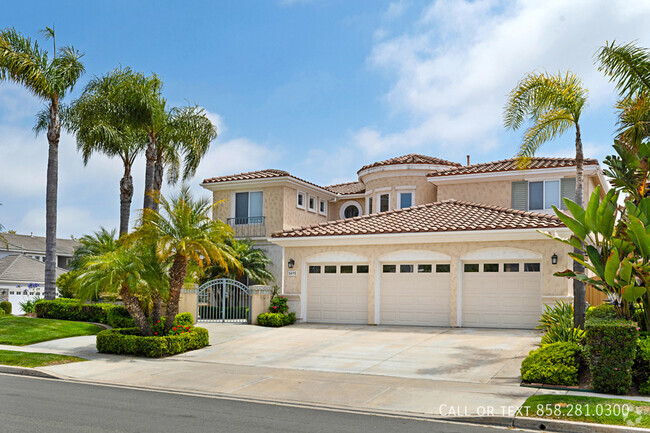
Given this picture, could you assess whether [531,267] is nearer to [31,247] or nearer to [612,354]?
[612,354]

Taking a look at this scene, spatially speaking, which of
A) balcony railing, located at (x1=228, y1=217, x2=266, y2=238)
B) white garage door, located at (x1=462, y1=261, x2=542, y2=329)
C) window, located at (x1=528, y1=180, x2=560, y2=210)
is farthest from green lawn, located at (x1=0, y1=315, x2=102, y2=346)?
window, located at (x1=528, y1=180, x2=560, y2=210)

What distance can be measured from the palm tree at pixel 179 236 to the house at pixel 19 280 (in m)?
25.0

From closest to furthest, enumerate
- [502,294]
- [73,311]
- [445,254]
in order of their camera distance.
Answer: [502,294] < [445,254] < [73,311]

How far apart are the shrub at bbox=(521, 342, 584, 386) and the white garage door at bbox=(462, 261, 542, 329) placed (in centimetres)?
771

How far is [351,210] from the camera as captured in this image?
119 ft

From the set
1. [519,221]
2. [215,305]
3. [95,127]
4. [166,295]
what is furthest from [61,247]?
[519,221]

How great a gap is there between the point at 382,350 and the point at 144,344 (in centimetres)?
662

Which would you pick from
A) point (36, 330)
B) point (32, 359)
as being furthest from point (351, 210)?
point (32, 359)

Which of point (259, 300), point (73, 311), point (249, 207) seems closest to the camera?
point (259, 300)

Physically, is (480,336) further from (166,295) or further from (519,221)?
(166,295)

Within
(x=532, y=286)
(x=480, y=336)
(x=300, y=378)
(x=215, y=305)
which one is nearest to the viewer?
(x=300, y=378)

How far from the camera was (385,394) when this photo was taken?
11.4 meters

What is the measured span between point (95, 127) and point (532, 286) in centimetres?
2119

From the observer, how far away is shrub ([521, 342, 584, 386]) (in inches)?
457
